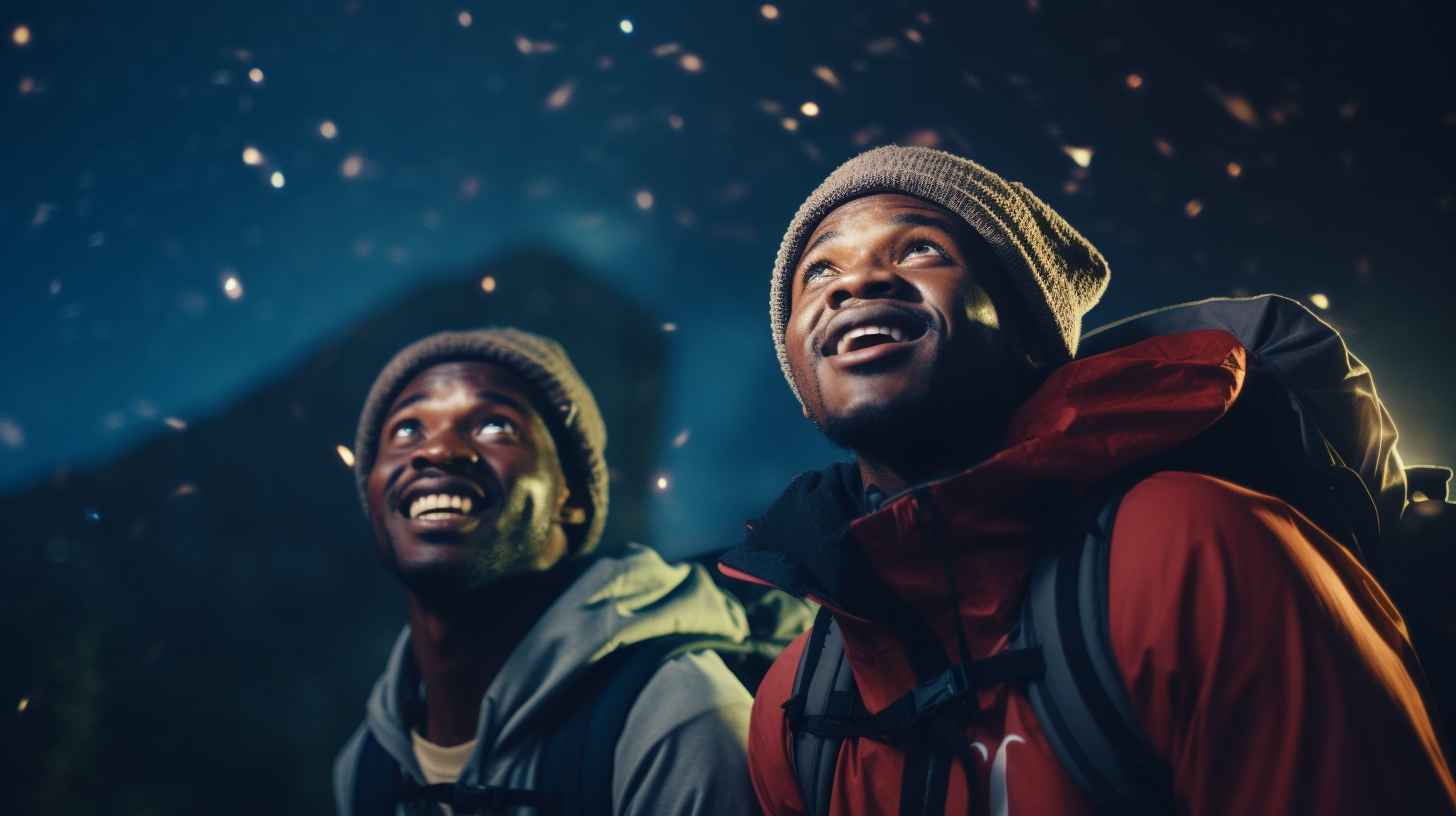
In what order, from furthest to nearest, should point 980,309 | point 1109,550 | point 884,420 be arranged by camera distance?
point 980,309 → point 884,420 → point 1109,550

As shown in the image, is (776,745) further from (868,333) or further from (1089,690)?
(868,333)

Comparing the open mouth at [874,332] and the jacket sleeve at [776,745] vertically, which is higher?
the open mouth at [874,332]

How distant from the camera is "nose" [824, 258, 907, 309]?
160 cm

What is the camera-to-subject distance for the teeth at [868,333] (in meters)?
1.54

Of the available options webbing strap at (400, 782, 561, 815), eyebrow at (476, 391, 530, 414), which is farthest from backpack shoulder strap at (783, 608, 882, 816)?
eyebrow at (476, 391, 530, 414)

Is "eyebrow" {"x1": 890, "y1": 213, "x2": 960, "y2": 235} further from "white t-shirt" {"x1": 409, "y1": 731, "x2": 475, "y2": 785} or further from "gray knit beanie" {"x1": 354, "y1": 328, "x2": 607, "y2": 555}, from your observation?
"white t-shirt" {"x1": 409, "y1": 731, "x2": 475, "y2": 785}

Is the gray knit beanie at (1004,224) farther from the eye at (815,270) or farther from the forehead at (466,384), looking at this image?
the forehead at (466,384)

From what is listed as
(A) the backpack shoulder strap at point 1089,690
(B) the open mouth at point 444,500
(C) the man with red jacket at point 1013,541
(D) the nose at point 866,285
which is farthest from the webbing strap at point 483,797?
(D) the nose at point 866,285

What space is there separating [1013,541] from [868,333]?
1.90ft

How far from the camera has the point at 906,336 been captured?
1.53 m

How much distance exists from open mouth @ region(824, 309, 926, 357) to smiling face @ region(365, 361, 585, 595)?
63.7 inches

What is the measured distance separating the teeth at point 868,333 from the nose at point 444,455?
171 cm

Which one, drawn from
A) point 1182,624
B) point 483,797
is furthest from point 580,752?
point 1182,624

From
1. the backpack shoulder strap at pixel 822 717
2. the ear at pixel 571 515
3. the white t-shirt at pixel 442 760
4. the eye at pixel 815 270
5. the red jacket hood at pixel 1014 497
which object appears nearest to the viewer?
the red jacket hood at pixel 1014 497
